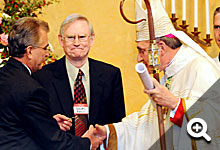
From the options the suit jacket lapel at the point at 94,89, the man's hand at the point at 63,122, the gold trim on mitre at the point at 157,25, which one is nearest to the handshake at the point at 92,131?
the man's hand at the point at 63,122

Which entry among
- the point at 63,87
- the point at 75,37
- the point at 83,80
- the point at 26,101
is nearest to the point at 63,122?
the point at 63,87

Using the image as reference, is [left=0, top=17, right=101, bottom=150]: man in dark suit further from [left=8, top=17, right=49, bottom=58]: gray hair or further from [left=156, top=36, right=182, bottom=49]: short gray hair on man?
[left=156, top=36, right=182, bottom=49]: short gray hair on man

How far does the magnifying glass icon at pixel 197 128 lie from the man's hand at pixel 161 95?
0.20 m

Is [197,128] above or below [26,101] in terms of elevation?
below

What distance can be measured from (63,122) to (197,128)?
3.44 ft

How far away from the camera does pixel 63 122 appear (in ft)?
12.3

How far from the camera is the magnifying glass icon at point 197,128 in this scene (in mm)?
3432

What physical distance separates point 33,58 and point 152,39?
89cm

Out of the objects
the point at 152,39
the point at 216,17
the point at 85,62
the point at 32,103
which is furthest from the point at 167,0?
the point at 32,103

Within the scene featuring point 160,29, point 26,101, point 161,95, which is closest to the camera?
point 26,101

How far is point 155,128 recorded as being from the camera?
3936 mm

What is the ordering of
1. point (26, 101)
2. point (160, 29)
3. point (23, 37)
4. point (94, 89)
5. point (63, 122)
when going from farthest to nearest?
1. point (94, 89)
2. point (160, 29)
3. point (63, 122)
4. point (23, 37)
5. point (26, 101)

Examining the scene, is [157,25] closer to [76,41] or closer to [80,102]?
[76,41]

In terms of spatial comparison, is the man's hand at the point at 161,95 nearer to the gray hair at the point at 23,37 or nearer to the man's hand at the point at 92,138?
the man's hand at the point at 92,138
